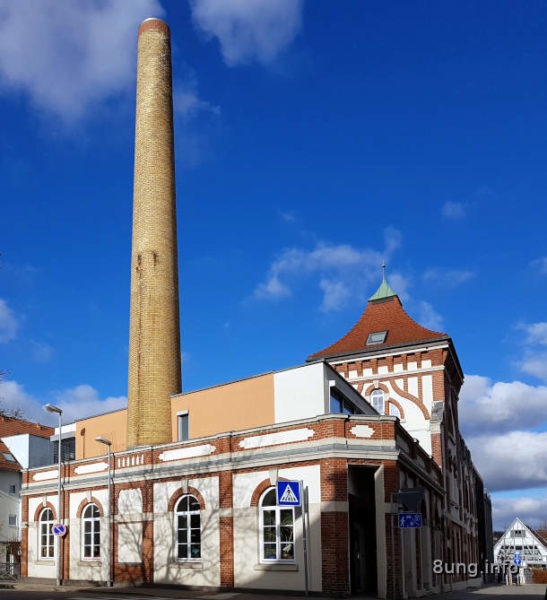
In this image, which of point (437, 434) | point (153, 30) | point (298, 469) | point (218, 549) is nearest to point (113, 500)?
point (218, 549)

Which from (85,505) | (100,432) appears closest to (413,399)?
(100,432)

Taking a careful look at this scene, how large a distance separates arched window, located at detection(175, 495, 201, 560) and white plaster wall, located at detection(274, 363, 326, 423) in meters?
4.11

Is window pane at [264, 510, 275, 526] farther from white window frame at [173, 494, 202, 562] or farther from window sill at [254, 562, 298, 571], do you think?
white window frame at [173, 494, 202, 562]

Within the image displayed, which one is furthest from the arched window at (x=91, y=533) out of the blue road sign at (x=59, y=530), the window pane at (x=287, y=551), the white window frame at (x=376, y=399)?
the white window frame at (x=376, y=399)

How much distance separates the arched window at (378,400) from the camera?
132 ft

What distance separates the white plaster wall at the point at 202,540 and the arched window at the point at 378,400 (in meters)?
16.1

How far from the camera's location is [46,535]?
32250 millimetres

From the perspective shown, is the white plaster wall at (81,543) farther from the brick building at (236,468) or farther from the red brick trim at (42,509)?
the red brick trim at (42,509)

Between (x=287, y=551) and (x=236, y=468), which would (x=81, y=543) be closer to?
(x=236, y=468)

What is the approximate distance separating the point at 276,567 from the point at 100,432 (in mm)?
14360

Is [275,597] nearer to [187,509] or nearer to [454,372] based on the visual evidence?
[187,509]

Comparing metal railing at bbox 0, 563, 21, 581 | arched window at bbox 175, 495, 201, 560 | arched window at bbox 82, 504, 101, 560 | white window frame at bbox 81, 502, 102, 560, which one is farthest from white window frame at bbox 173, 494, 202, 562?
metal railing at bbox 0, 563, 21, 581

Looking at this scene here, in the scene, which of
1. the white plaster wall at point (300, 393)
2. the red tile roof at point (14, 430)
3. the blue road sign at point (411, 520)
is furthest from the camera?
the red tile roof at point (14, 430)

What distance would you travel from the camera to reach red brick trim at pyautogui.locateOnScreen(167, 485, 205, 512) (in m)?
25.5
